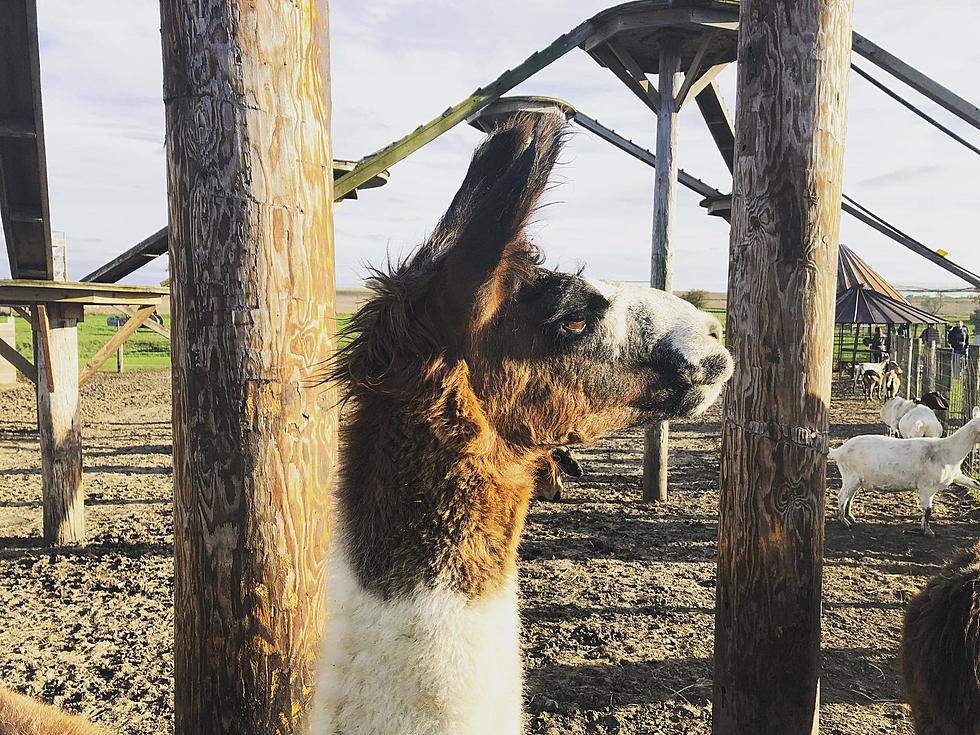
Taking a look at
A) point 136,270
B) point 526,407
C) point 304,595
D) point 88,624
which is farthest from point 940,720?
point 136,270

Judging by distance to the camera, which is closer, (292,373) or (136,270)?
(292,373)

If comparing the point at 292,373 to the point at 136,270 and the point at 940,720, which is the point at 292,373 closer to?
the point at 940,720

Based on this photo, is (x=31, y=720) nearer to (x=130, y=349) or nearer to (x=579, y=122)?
(x=579, y=122)

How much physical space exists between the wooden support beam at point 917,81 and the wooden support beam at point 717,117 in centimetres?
396

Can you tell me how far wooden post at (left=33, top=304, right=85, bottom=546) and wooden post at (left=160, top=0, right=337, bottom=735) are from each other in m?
5.76

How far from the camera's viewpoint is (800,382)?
112 inches

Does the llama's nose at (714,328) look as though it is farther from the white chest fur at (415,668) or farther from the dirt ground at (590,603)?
the dirt ground at (590,603)

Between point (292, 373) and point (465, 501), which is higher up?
point (292, 373)

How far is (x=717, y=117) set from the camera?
32.0 feet

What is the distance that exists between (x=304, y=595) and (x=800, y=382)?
2.01 meters

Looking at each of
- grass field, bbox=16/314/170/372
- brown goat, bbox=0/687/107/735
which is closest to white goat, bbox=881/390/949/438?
brown goat, bbox=0/687/107/735

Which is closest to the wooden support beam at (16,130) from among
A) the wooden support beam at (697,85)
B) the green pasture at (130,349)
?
the wooden support beam at (697,85)

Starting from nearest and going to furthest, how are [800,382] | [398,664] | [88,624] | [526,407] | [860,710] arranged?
[398,664] → [526,407] → [800,382] → [860,710] → [88,624]

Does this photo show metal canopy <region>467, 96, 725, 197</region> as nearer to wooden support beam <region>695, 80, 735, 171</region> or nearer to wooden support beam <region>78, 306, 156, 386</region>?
wooden support beam <region>695, 80, 735, 171</region>
